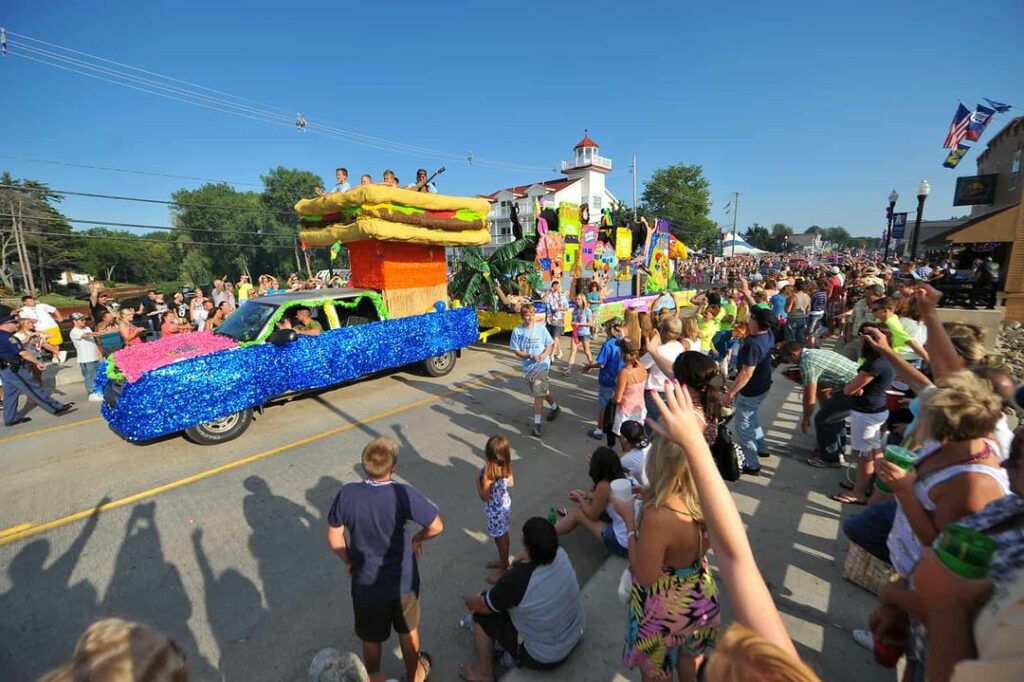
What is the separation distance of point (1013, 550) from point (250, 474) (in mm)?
5769

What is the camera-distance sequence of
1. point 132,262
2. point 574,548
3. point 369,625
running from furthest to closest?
point 132,262
point 574,548
point 369,625

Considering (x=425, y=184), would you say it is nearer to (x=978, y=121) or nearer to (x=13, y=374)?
(x=13, y=374)

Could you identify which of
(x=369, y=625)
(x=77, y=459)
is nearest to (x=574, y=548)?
(x=369, y=625)

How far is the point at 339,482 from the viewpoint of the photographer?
4742 millimetres

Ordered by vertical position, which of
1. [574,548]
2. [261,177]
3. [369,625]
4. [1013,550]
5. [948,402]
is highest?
[261,177]

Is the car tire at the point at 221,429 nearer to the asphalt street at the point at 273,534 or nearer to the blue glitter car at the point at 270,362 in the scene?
the blue glitter car at the point at 270,362

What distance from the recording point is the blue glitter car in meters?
4.93

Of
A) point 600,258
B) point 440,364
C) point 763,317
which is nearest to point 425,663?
point 763,317

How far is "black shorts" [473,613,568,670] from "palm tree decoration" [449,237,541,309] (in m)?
10.4

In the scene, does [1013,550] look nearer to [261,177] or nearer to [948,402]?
[948,402]

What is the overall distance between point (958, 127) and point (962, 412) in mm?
19930

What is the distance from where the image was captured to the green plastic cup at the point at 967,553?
116 cm

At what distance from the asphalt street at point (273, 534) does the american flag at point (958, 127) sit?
1533cm

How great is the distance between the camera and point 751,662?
829 mm
